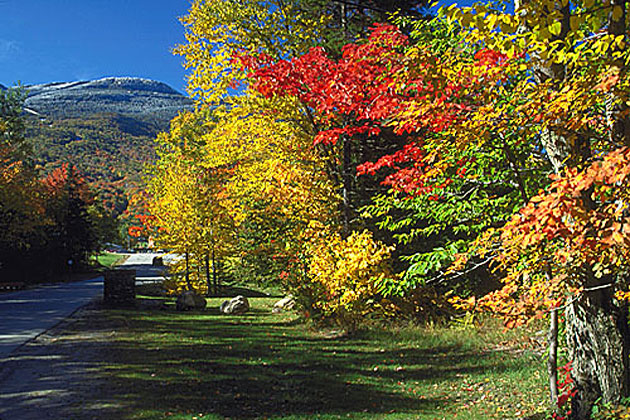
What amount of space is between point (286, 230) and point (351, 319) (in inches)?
151

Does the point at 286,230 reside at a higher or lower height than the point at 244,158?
lower

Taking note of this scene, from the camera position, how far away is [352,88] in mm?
8359

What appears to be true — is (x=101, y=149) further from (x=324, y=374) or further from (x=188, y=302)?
(x=324, y=374)

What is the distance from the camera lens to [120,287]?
53.8ft

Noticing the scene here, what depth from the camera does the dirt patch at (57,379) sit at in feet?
19.3

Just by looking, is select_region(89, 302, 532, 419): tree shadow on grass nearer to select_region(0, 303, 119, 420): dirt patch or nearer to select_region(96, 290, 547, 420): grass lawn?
select_region(96, 290, 547, 420): grass lawn

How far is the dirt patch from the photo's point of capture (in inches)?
232

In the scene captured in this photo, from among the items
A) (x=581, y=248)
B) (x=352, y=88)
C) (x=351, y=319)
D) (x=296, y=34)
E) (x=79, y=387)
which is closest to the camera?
(x=581, y=248)

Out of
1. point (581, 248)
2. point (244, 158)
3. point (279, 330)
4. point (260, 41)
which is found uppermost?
point (260, 41)

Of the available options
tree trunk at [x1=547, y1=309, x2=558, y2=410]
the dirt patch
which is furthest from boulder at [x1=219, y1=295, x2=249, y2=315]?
tree trunk at [x1=547, y1=309, x2=558, y2=410]

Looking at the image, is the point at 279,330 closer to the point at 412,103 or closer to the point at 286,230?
the point at 286,230

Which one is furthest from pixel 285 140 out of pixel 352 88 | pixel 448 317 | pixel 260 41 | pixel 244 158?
pixel 448 317

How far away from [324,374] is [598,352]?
14.2 feet

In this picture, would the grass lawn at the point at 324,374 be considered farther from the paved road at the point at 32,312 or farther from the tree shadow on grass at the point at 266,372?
the paved road at the point at 32,312
